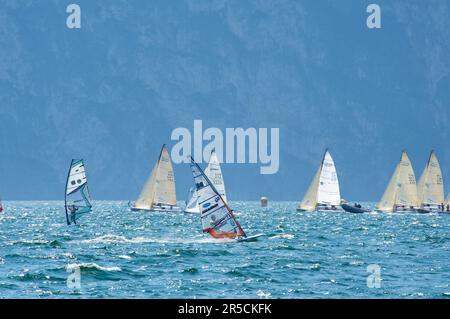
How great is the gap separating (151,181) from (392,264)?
79.4m

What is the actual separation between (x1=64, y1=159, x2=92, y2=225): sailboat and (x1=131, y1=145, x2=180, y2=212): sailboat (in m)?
29.3

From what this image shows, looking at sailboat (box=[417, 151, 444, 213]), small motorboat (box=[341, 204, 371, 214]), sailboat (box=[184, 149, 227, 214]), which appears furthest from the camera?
small motorboat (box=[341, 204, 371, 214])

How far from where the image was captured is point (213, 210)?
44219 mm

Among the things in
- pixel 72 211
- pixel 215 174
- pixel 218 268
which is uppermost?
pixel 215 174

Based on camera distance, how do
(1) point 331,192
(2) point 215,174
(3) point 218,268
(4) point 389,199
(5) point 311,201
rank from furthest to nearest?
1. (5) point 311,201
2. (4) point 389,199
3. (1) point 331,192
4. (2) point 215,174
5. (3) point 218,268

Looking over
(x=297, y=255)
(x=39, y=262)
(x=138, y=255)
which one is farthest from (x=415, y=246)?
(x=39, y=262)

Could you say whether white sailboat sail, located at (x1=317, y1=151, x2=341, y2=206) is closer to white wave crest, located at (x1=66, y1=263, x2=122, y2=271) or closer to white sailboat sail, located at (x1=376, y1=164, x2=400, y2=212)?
white sailboat sail, located at (x1=376, y1=164, x2=400, y2=212)

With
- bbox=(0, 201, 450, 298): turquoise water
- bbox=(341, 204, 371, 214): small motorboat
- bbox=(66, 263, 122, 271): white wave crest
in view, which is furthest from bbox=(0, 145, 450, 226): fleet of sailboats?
bbox=(66, 263, 122, 271): white wave crest

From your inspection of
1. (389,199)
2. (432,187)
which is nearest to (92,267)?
(432,187)

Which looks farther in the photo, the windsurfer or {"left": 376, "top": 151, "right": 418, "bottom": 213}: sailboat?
{"left": 376, "top": 151, "right": 418, "bottom": 213}: sailboat

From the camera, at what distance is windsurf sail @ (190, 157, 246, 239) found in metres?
43.4

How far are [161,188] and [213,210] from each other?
65.7 meters

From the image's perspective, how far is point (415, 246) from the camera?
5072 cm

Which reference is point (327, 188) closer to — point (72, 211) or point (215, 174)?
point (215, 174)
